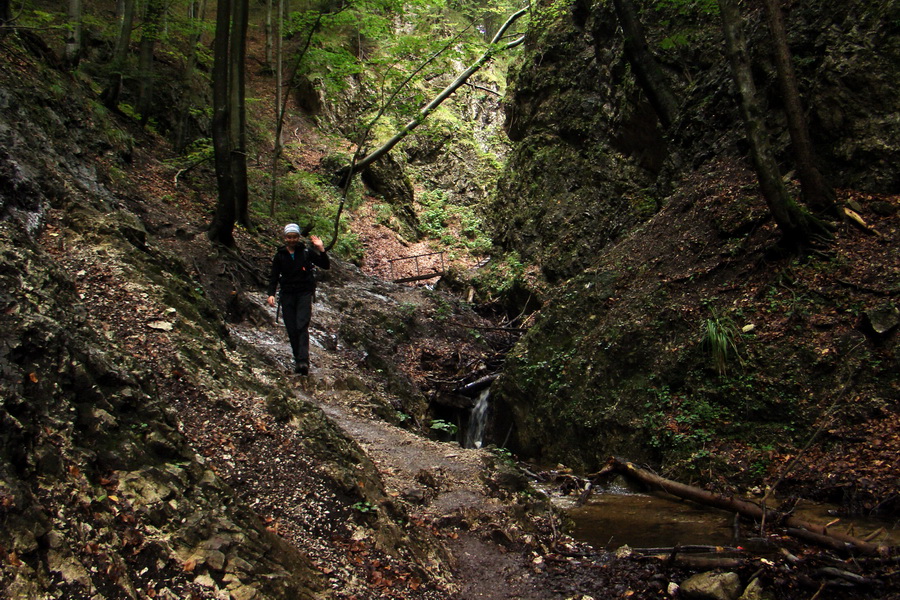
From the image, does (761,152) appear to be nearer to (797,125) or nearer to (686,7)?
(797,125)

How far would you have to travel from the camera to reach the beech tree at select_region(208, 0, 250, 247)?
356 inches

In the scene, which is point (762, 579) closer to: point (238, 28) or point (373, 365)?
point (373, 365)

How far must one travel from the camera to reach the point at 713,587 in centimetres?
348

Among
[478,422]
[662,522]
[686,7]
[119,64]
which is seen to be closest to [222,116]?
[119,64]

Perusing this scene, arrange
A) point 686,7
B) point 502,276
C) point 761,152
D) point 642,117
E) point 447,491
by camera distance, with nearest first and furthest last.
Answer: point 447,491 < point 761,152 < point 686,7 < point 642,117 < point 502,276

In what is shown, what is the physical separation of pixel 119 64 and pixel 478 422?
1186cm

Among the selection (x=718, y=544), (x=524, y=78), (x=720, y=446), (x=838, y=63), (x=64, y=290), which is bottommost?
(x=718, y=544)

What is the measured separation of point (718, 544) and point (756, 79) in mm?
8072

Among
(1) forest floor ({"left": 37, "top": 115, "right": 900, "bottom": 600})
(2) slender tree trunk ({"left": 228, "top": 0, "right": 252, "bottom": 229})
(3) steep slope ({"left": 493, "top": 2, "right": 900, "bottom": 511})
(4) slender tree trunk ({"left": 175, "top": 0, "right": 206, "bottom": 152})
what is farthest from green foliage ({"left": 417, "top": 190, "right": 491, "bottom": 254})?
(1) forest floor ({"left": 37, "top": 115, "right": 900, "bottom": 600})

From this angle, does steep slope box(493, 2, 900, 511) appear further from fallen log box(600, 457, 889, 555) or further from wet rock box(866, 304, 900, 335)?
fallen log box(600, 457, 889, 555)

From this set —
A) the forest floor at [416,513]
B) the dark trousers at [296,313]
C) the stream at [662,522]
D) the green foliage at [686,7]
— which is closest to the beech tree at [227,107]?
the dark trousers at [296,313]

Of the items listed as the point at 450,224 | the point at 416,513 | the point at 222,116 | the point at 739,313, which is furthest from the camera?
the point at 450,224

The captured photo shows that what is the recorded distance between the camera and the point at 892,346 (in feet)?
17.5

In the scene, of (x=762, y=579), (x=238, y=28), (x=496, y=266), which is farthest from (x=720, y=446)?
(x=496, y=266)
